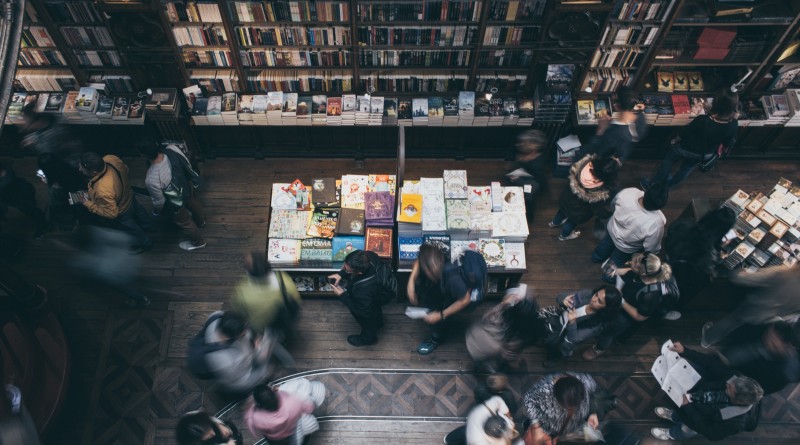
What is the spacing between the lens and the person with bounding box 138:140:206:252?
688 cm

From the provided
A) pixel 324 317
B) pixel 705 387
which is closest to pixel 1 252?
pixel 324 317

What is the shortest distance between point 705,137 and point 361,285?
5024 mm

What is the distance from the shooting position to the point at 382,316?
7.36 meters

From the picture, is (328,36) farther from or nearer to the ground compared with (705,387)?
farther from the ground

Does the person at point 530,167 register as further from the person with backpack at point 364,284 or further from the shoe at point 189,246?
the shoe at point 189,246

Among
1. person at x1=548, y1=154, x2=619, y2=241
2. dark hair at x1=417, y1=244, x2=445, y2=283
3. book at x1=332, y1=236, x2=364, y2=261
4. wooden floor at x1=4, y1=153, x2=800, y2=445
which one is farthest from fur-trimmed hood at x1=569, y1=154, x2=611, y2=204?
book at x1=332, y1=236, x2=364, y2=261

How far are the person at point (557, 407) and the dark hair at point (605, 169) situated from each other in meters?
2.52

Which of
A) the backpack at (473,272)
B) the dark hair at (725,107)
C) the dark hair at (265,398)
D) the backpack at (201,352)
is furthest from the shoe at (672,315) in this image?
the backpack at (201,352)

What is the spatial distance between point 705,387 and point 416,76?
5401 mm

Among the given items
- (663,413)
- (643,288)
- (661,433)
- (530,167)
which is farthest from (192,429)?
(663,413)

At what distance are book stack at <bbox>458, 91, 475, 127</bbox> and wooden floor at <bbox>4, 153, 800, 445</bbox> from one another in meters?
1.03

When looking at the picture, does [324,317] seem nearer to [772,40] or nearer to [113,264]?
[113,264]

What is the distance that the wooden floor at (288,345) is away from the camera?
6.71 metres

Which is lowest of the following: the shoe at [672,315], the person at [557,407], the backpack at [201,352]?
the shoe at [672,315]
